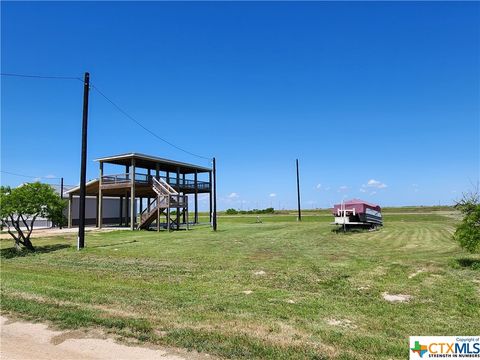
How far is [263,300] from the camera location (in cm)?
763

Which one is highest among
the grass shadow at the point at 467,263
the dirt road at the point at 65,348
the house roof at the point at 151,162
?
the house roof at the point at 151,162

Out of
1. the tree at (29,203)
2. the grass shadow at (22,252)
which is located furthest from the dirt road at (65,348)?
the tree at (29,203)

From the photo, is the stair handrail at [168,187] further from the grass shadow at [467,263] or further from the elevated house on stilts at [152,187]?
the grass shadow at [467,263]

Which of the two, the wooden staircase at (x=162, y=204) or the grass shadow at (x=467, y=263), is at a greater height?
the wooden staircase at (x=162, y=204)

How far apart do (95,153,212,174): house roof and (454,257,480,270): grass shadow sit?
86.2 feet

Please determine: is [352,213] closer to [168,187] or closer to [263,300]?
[168,187]

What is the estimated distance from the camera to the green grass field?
5.35m

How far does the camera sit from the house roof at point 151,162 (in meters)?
33.2

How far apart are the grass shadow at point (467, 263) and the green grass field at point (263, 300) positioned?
7cm

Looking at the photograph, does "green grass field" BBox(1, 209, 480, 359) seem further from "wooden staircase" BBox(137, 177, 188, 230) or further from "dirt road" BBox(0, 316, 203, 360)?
"wooden staircase" BBox(137, 177, 188, 230)

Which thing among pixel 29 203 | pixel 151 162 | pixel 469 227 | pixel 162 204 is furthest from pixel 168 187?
pixel 469 227

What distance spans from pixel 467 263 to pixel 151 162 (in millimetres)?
29823

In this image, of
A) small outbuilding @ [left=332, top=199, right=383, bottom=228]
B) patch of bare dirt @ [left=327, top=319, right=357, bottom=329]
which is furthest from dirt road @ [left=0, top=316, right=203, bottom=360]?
small outbuilding @ [left=332, top=199, right=383, bottom=228]

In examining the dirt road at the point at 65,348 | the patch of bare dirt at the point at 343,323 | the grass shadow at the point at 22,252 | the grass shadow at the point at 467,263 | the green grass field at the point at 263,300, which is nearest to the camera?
the dirt road at the point at 65,348
